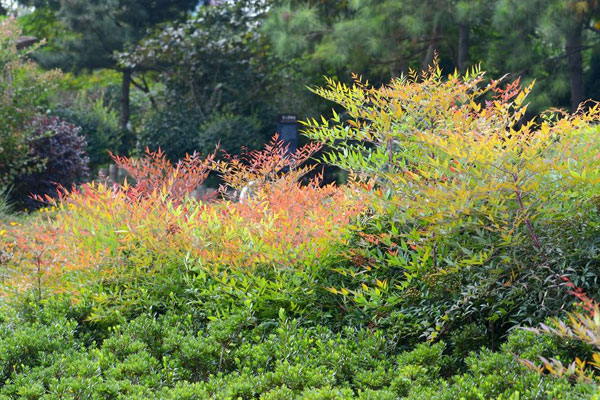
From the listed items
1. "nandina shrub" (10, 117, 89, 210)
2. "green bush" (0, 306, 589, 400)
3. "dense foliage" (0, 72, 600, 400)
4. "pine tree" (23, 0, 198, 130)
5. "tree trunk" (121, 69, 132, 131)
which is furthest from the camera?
"tree trunk" (121, 69, 132, 131)

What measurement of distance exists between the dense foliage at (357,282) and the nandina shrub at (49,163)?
6.11 m

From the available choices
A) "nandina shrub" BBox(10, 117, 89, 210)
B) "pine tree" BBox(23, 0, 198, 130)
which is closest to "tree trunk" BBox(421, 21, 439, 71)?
"nandina shrub" BBox(10, 117, 89, 210)

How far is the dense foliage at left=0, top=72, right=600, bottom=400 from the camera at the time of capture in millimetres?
2639

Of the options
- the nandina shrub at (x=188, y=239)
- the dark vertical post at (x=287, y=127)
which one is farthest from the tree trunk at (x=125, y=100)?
the nandina shrub at (x=188, y=239)

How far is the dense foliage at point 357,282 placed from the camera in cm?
264

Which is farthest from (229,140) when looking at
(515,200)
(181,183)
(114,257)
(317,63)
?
(515,200)

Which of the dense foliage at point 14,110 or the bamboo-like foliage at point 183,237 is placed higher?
the bamboo-like foliage at point 183,237

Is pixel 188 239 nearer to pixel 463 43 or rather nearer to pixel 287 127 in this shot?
pixel 287 127

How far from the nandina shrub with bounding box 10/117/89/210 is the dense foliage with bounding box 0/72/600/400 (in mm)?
6114

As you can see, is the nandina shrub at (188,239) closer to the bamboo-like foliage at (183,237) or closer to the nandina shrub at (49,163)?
the bamboo-like foliage at (183,237)

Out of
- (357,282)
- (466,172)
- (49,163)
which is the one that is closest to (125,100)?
(49,163)

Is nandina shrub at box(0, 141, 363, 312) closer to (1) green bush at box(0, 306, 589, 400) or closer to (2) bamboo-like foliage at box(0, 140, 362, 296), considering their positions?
(2) bamboo-like foliage at box(0, 140, 362, 296)

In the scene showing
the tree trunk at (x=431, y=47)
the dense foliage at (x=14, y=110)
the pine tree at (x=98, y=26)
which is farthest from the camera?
the pine tree at (x=98, y=26)

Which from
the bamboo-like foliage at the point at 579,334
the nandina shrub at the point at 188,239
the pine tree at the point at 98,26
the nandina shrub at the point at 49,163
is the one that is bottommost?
the nandina shrub at the point at 49,163
